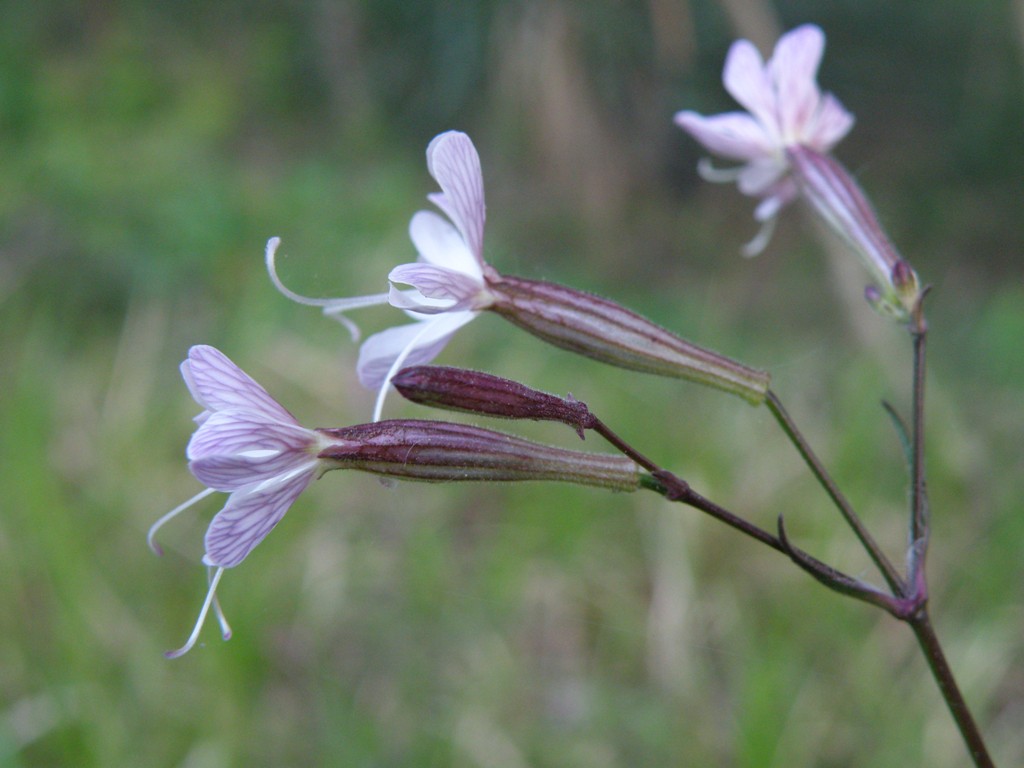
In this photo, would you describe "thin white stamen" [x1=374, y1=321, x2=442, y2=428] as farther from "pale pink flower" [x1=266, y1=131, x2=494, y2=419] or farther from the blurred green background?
the blurred green background

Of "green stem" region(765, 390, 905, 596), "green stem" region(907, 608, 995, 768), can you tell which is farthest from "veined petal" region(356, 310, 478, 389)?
"green stem" region(907, 608, 995, 768)

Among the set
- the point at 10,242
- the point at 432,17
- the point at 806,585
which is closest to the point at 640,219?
the point at 432,17

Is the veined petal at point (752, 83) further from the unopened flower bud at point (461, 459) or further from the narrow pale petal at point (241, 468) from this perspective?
the narrow pale petal at point (241, 468)

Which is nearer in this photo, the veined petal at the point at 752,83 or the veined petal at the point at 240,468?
the veined petal at the point at 240,468

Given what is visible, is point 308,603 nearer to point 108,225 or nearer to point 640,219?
point 108,225

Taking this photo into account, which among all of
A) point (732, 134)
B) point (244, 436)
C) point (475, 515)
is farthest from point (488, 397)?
point (475, 515)

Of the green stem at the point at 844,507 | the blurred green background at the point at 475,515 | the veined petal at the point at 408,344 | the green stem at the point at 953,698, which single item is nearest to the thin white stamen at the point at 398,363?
the veined petal at the point at 408,344

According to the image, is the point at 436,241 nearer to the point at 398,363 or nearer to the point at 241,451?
the point at 398,363
